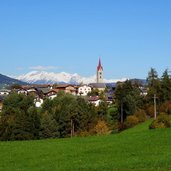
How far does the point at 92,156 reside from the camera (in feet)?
72.8

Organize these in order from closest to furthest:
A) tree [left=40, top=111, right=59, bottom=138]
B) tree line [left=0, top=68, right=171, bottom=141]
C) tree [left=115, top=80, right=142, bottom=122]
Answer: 1. tree line [left=0, top=68, right=171, bottom=141]
2. tree [left=40, top=111, right=59, bottom=138]
3. tree [left=115, top=80, right=142, bottom=122]

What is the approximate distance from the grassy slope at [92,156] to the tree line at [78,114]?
130 ft

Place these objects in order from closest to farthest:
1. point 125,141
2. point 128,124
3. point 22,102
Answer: point 125,141 → point 128,124 → point 22,102

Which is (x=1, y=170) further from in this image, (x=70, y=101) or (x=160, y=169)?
(x=70, y=101)

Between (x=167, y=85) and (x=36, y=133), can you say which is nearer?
(x=36, y=133)

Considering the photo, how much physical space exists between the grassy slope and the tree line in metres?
39.5

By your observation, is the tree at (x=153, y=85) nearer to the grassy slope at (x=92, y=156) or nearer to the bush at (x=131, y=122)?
the bush at (x=131, y=122)

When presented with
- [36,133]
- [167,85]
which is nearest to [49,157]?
[36,133]

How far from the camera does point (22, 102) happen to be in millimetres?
94188

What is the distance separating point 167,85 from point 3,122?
3568cm

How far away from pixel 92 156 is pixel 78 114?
5960cm

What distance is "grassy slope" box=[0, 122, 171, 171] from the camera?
18.2 meters

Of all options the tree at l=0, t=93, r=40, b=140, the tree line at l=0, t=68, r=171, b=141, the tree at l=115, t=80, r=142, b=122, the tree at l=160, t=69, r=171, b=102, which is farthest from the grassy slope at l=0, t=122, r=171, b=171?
the tree at l=160, t=69, r=171, b=102

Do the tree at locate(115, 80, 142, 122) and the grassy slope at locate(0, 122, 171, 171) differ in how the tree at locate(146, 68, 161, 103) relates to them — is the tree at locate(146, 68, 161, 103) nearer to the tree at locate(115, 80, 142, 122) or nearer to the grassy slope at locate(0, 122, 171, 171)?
the tree at locate(115, 80, 142, 122)
